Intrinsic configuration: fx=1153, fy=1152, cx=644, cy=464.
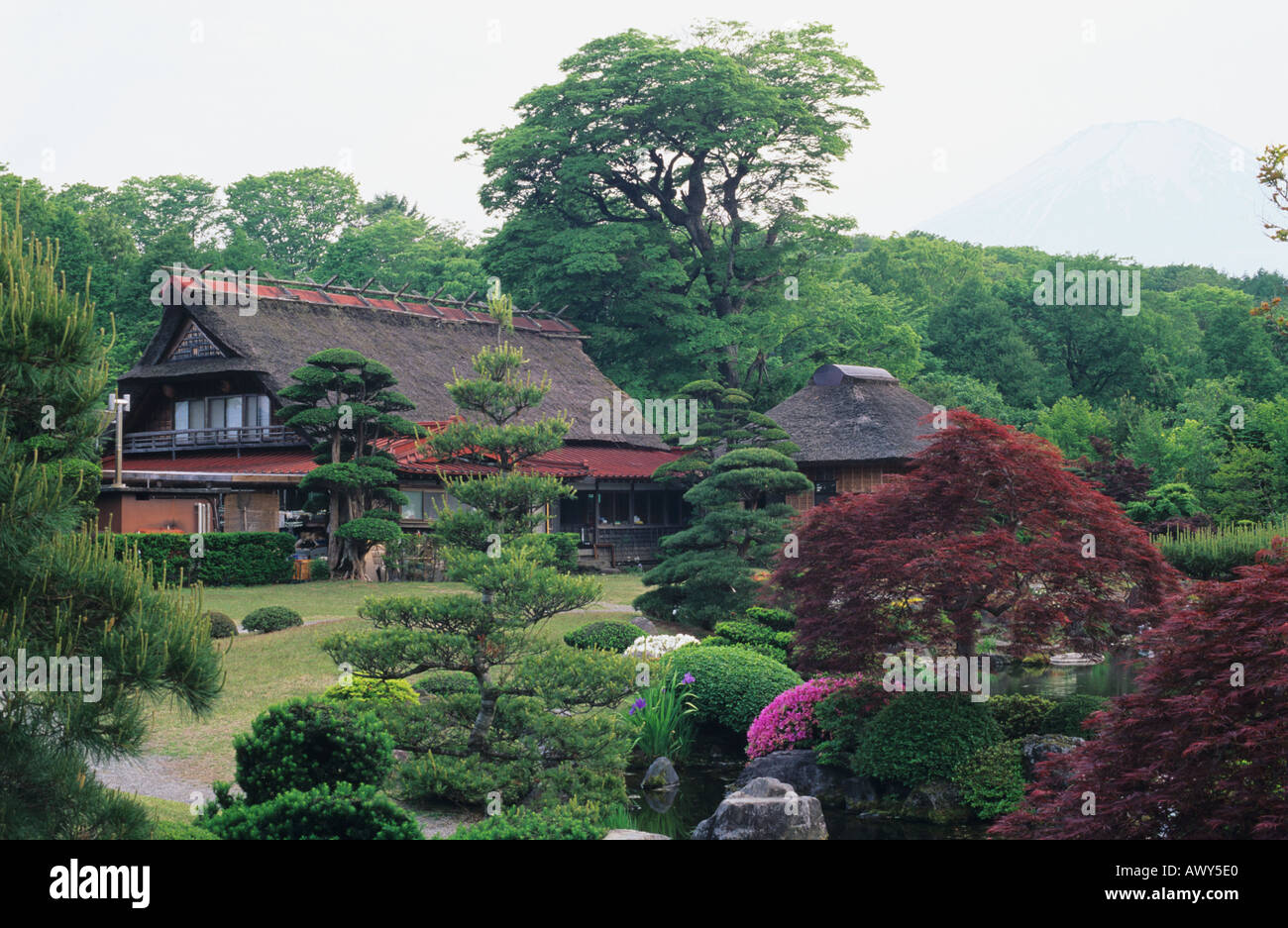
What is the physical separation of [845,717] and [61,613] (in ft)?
30.8

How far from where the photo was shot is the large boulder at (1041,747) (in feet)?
40.9

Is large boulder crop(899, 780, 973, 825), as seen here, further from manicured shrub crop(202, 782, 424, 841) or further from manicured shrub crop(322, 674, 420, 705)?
manicured shrub crop(202, 782, 424, 841)

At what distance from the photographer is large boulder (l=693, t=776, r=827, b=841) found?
35.8 ft

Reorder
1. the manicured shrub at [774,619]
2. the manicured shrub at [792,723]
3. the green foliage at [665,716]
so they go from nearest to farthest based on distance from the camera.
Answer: the manicured shrub at [792,723] → the green foliage at [665,716] → the manicured shrub at [774,619]

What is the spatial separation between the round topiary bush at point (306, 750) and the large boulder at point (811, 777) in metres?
5.33

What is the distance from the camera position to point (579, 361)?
1705 inches

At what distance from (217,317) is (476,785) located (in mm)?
27437

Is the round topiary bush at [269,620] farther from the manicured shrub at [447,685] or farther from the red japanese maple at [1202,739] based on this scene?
the red japanese maple at [1202,739]

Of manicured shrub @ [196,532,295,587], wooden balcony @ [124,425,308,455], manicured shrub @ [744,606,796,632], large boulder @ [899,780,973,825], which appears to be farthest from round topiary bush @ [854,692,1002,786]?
wooden balcony @ [124,425,308,455]

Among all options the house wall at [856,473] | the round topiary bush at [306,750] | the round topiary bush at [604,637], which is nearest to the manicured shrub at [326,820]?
the round topiary bush at [306,750]

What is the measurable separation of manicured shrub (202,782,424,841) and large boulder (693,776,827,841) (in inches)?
152

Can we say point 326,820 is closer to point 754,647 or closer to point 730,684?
point 730,684

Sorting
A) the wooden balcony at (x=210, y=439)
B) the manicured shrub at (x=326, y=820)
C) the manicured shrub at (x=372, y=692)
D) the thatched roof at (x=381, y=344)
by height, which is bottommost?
the manicured shrub at (x=372, y=692)
